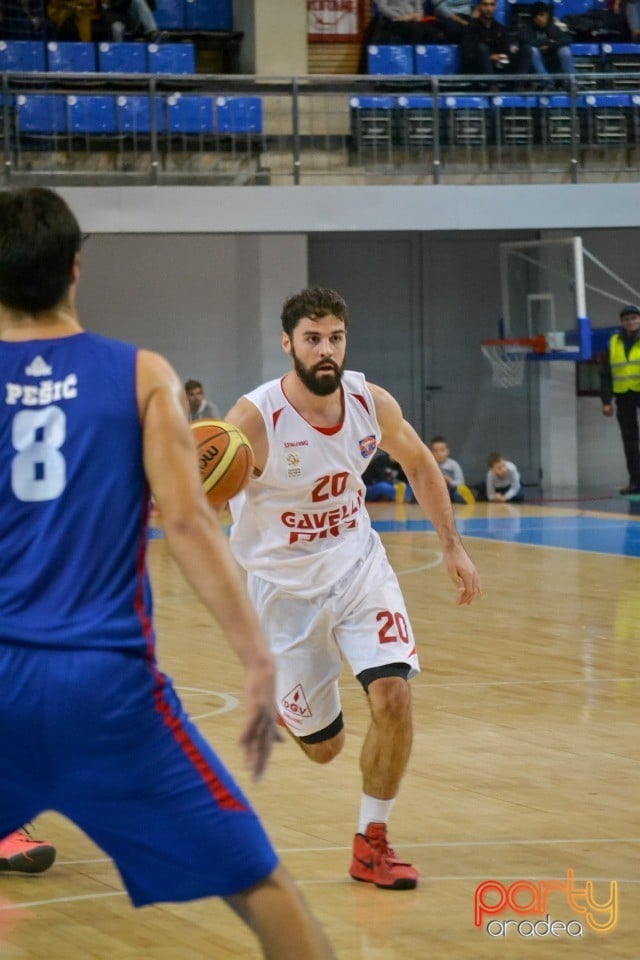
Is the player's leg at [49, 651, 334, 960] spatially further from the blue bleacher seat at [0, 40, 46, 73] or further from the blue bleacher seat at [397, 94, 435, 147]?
the blue bleacher seat at [0, 40, 46, 73]

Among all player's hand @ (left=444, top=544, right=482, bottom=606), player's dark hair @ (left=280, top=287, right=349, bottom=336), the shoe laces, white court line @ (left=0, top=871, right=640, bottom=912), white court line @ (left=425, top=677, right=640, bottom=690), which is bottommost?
white court line @ (left=425, top=677, right=640, bottom=690)

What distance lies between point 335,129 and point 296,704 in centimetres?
1496

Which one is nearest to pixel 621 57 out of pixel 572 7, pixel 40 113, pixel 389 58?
pixel 572 7

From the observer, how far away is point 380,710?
5055 mm

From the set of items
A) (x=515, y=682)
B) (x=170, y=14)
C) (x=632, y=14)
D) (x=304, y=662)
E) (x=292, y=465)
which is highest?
(x=170, y=14)

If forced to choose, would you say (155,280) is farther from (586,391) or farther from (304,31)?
(586,391)

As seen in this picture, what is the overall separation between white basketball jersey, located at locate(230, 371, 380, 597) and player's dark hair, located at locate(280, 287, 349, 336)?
0.26 metres

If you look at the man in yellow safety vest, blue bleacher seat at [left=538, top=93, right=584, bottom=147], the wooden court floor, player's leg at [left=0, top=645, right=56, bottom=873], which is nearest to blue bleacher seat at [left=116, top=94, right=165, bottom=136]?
blue bleacher seat at [left=538, top=93, right=584, bottom=147]

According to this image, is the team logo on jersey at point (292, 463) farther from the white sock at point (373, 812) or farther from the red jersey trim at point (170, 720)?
the red jersey trim at point (170, 720)

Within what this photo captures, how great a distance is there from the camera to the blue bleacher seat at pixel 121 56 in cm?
1947

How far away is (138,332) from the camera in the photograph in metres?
22.2

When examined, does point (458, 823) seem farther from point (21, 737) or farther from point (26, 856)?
point (21, 737)

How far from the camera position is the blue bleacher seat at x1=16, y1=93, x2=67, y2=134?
1781 centimetres

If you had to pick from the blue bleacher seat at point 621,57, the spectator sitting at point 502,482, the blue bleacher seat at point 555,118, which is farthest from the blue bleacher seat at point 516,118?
the spectator sitting at point 502,482
